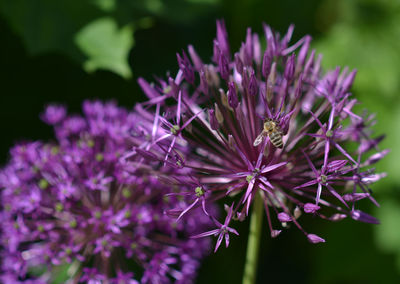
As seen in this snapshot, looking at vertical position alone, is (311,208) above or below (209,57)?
below

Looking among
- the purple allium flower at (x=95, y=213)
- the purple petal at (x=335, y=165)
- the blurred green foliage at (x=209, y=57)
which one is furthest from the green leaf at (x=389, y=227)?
the purple petal at (x=335, y=165)

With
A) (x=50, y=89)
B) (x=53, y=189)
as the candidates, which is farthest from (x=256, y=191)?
(x=50, y=89)

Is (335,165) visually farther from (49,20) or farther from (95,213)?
(49,20)

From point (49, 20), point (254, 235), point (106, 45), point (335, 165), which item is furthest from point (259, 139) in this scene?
point (49, 20)

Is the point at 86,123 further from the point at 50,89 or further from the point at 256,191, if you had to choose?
the point at 256,191

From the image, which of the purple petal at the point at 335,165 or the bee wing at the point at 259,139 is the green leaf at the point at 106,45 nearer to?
the bee wing at the point at 259,139

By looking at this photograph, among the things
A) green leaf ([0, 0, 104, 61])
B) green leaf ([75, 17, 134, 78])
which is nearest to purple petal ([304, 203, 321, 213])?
green leaf ([75, 17, 134, 78])
